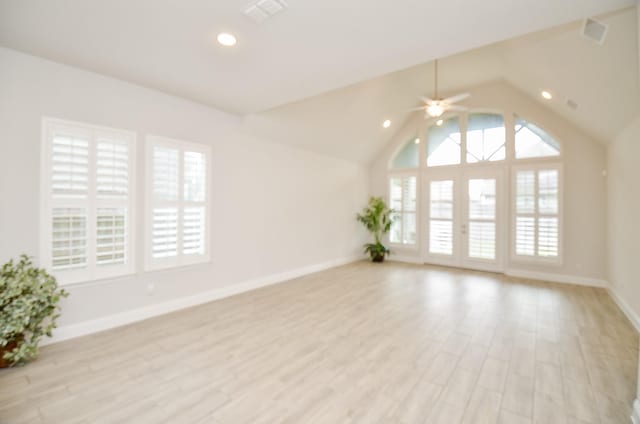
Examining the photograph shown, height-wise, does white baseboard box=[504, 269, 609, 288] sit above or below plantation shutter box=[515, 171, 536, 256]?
below

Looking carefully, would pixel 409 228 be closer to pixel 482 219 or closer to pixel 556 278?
pixel 482 219

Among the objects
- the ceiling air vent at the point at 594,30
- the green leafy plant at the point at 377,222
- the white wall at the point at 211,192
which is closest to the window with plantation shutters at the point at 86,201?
the white wall at the point at 211,192

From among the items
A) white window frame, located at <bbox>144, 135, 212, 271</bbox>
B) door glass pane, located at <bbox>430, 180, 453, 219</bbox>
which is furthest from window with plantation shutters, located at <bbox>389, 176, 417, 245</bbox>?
white window frame, located at <bbox>144, 135, 212, 271</bbox>

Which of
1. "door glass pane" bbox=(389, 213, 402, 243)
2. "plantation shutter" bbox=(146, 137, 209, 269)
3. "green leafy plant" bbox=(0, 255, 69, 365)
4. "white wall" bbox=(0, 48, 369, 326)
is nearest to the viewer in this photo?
"green leafy plant" bbox=(0, 255, 69, 365)

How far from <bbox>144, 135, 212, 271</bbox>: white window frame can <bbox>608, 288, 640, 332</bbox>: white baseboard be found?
18.6 feet

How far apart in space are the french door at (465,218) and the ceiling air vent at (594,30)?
397 cm

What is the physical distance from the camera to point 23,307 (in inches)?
95.3

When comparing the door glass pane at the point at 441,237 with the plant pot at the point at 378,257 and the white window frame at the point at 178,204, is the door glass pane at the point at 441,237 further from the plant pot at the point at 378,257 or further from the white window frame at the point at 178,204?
the white window frame at the point at 178,204

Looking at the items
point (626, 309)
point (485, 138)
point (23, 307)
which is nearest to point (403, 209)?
point (485, 138)

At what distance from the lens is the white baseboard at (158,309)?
3.07 m

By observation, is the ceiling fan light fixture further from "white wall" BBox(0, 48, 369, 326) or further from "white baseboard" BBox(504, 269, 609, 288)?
"white baseboard" BBox(504, 269, 609, 288)

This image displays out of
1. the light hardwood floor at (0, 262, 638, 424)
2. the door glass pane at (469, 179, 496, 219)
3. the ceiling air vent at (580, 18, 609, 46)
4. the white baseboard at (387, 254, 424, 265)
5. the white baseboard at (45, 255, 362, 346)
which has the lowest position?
the light hardwood floor at (0, 262, 638, 424)

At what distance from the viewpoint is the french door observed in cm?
637

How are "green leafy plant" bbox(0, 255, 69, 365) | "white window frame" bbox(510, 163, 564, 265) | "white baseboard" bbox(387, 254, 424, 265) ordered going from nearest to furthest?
1. "green leafy plant" bbox(0, 255, 69, 365)
2. "white window frame" bbox(510, 163, 564, 265)
3. "white baseboard" bbox(387, 254, 424, 265)
